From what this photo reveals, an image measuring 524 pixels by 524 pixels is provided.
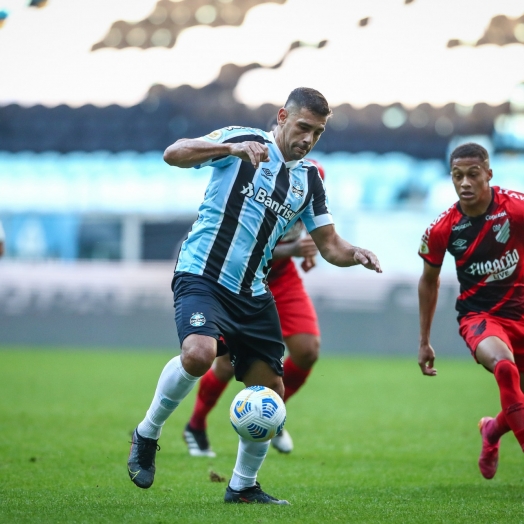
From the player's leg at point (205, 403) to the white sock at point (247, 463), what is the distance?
210 centimetres

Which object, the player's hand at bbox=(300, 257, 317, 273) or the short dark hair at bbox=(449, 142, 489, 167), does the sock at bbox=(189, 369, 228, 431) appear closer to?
the player's hand at bbox=(300, 257, 317, 273)

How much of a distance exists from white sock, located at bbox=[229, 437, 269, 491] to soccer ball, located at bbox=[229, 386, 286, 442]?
168 millimetres

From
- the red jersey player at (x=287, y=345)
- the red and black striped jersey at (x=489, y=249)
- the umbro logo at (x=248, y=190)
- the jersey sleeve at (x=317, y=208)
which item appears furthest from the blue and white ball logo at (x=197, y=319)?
the red jersey player at (x=287, y=345)

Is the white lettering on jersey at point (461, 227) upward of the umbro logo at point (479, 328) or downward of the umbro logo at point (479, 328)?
upward

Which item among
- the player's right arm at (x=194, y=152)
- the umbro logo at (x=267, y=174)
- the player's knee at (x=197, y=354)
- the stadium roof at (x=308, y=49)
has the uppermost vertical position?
the stadium roof at (x=308, y=49)

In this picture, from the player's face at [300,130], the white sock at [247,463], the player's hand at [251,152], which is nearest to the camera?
the player's hand at [251,152]

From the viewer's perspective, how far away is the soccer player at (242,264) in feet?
14.5

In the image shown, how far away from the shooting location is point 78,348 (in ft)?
61.0

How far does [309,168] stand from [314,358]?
7.40ft

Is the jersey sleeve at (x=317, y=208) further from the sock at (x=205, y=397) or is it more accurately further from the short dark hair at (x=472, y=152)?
the sock at (x=205, y=397)

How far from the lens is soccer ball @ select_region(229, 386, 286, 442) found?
169 inches

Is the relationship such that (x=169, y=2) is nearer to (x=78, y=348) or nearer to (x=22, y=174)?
(x=22, y=174)

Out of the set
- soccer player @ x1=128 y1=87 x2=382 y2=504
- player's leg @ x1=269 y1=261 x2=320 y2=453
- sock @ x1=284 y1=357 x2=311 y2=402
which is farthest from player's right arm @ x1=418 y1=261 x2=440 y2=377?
sock @ x1=284 y1=357 x2=311 y2=402

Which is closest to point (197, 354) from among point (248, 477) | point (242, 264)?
point (242, 264)
